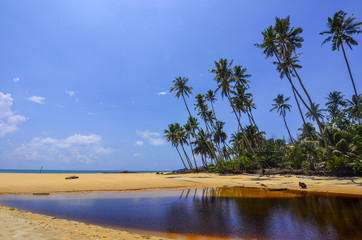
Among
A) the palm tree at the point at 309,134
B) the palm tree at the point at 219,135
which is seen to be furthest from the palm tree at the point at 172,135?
the palm tree at the point at 309,134

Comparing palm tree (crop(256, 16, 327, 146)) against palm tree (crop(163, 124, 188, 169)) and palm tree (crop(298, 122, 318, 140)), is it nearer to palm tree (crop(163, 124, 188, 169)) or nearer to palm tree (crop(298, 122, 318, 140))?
palm tree (crop(298, 122, 318, 140))

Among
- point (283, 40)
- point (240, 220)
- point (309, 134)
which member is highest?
point (283, 40)

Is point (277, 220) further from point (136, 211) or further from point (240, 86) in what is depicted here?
point (240, 86)

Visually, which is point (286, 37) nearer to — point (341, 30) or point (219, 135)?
point (341, 30)

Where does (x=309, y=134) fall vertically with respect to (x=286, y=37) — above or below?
below

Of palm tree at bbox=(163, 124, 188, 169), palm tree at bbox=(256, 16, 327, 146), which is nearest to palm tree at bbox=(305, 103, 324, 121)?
palm tree at bbox=(256, 16, 327, 146)

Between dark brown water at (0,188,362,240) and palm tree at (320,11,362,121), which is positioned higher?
palm tree at (320,11,362,121)

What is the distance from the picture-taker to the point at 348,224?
7227 millimetres

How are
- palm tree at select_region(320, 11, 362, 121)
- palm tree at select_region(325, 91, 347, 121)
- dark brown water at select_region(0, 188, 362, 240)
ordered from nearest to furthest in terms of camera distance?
dark brown water at select_region(0, 188, 362, 240), palm tree at select_region(320, 11, 362, 121), palm tree at select_region(325, 91, 347, 121)

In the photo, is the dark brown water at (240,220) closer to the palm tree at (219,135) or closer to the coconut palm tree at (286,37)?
the coconut palm tree at (286,37)

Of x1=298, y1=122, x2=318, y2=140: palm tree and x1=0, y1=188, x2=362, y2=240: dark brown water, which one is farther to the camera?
x1=298, y1=122, x2=318, y2=140: palm tree

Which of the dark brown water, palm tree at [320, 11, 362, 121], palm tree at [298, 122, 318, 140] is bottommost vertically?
the dark brown water

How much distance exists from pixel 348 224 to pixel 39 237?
10725mm

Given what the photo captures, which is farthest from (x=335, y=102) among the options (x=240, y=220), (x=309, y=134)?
(x=240, y=220)
